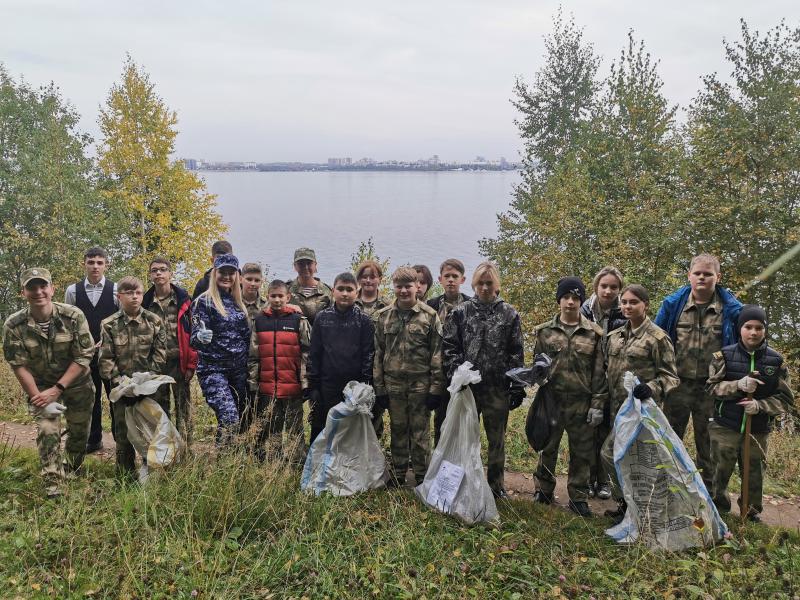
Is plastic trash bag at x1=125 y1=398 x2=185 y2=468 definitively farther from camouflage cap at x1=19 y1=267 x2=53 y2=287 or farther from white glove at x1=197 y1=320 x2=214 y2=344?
camouflage cap at x1=19 y1=267 x2=53 y2=287

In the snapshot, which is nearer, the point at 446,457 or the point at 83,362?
the point at 446,457

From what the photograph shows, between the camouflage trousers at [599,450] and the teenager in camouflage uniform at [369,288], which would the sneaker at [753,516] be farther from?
the teenager in camouflage uniform at [369,288]

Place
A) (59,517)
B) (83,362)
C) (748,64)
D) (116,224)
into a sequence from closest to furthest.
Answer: (59,517), (83,362), (748,64), (116,224)

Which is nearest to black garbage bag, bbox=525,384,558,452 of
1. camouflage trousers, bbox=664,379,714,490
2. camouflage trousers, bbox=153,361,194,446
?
camouflage trousers, bbox=664,379,714,490

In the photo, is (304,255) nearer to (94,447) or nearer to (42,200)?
(94,447)

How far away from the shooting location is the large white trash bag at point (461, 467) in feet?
12.8

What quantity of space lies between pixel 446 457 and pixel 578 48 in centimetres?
2883

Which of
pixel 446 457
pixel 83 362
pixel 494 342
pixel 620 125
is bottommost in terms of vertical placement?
pixel 446 457

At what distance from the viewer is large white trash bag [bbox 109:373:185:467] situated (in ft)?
13.9

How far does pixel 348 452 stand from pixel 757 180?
39.9 feet

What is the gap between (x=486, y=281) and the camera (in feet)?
14.0

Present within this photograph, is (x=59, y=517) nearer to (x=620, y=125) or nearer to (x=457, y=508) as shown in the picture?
(x=457, y=508)

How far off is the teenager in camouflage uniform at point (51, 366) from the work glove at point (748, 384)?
515 centimetres

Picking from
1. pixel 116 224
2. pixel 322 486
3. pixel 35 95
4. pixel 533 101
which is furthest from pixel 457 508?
pixel 35 95
